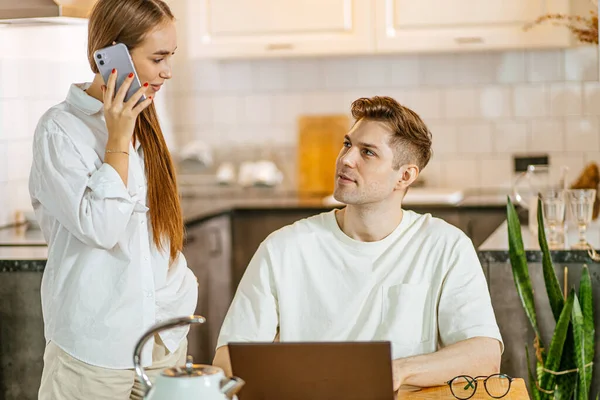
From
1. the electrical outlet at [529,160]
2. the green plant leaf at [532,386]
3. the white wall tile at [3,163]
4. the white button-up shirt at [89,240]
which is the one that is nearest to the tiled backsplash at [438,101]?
the electrical outlet at [529,160]

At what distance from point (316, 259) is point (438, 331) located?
32 cm

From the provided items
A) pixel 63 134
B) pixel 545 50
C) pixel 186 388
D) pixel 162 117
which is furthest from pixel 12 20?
pixel 545 50

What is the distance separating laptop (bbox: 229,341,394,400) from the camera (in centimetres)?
141

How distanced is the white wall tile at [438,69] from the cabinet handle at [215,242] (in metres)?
1.41

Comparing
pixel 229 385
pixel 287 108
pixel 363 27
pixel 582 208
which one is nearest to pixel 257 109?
pixel 287 108

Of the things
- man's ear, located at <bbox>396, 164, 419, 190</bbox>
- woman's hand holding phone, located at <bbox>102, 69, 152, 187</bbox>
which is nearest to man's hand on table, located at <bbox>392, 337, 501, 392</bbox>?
man's ear, located at <bbox>396, 164, 419, 190</bbox>

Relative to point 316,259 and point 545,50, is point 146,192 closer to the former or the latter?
point 316,259

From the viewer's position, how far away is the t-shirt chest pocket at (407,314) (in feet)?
6.49

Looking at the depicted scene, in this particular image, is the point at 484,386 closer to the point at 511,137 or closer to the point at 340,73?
the point at 511,137

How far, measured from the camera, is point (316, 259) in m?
2.06

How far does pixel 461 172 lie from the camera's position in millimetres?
4762

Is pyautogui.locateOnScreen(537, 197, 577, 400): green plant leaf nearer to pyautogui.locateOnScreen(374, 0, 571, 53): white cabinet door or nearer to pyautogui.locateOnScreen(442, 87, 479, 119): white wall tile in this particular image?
pyautogui.locateOnScreen(374, 0, 571, 53): white cabinet door

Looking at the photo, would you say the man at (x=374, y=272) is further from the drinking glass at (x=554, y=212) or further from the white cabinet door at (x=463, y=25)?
the white cabinet door at (x=463, y=25)

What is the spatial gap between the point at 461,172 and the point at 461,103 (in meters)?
0.37
